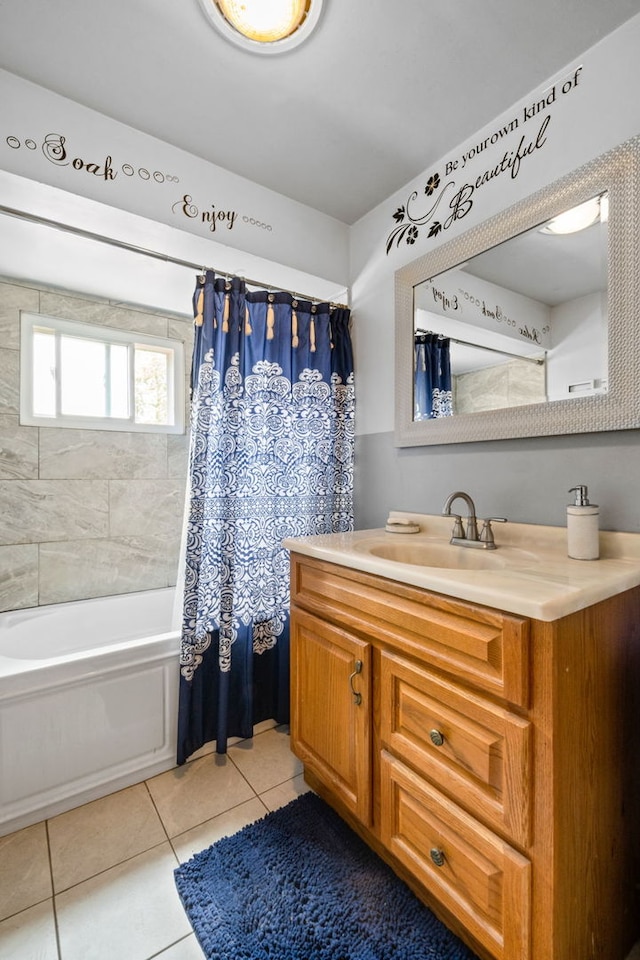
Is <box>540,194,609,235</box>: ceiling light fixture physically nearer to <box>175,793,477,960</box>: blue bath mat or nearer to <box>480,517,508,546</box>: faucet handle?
<box>480,517,508,546</box>: faucet handle

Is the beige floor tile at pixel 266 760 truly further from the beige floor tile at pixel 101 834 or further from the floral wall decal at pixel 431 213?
the floral wall decal at pixel 431 213

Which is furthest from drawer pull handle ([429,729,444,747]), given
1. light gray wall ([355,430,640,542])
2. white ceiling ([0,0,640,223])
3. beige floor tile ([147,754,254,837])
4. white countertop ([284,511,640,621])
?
white ceiling ([0,0,640,223])

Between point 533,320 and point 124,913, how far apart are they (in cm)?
207

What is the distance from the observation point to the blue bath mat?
3.32ft

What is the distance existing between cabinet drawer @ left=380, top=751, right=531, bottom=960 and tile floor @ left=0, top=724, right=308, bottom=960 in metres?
0.57

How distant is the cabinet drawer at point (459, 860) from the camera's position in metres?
0.83

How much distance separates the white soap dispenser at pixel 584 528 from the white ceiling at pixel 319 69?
1.32m

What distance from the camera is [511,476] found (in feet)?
4.71

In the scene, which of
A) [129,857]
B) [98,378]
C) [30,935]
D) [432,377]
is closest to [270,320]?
[432,377]

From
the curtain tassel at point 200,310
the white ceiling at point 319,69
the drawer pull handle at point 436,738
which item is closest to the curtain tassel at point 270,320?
the curtain tassel at point 200,310

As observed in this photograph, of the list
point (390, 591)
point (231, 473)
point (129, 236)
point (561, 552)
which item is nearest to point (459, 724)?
point (390, 591)

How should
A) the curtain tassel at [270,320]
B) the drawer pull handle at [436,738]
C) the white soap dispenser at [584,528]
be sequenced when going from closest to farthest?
the drawer pull handle at [436,738] < the white soap dispenser at [584,528] < the curtain tassel at [270,320]

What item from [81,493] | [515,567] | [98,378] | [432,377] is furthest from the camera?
[98,378]

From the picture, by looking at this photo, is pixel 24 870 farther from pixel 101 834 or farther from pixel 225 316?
pixel 225 316
